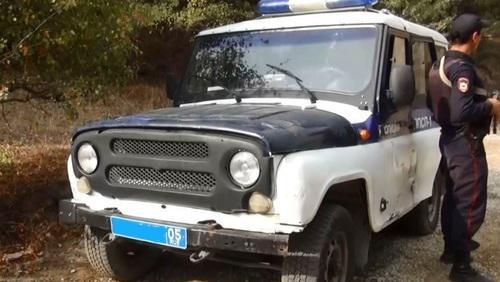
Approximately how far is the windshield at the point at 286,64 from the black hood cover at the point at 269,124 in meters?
0.41

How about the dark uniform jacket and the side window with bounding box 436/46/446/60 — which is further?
the side window with bounding box 436/46/446/60

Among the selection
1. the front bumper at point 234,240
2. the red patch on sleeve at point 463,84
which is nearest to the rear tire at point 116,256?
the front bumper at point 234,240

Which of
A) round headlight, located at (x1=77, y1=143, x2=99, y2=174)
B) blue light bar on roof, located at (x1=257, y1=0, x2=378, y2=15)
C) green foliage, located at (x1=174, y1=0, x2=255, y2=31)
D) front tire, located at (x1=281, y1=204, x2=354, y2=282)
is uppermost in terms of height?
green foliage, located at (x1=174, y1=0, x2=255, y2=31)

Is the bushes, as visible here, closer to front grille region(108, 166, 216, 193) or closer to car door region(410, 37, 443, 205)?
front grille region(108, 166, 216, 193)

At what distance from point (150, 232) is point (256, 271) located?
128 centimetres

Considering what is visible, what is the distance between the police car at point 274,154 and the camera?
3.15m

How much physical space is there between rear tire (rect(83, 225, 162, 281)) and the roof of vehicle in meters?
1.97

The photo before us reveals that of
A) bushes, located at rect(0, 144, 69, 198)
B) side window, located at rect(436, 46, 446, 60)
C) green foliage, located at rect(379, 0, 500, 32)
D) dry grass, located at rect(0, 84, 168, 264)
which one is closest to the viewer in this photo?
dry grass, located at rect(0, 84, 168, 264)

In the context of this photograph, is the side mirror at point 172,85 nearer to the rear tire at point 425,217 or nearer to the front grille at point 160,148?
the front grille at point 160,148

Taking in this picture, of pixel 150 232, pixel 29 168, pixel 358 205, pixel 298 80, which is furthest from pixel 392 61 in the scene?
pixel 29 168

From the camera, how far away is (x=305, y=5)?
493 centimetres

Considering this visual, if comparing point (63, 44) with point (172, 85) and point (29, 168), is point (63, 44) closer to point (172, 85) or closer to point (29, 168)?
point (172, 85)

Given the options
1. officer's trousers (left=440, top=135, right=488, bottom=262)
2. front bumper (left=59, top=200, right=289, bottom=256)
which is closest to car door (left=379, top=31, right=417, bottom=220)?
officer's trousers (left=440, top=135, right=488, bottom=262)

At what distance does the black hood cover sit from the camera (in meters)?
3.14
